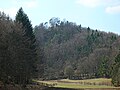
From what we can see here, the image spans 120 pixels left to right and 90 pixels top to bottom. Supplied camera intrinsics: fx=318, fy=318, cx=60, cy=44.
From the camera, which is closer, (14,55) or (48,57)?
(14,55)

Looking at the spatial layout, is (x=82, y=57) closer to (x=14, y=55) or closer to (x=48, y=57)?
(x=48, y=57)

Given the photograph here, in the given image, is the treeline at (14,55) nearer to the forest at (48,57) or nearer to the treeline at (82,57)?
the forest at (48,57)

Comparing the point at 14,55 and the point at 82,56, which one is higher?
the point at 82,56

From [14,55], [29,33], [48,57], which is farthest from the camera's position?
[48,57]

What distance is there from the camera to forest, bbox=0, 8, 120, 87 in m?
49.7

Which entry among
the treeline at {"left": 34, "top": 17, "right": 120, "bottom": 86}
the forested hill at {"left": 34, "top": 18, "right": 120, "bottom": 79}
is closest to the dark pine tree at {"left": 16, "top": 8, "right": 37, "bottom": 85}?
the treeline at {"left": 34, "top": 17, "right": 120, "bottom": 86}

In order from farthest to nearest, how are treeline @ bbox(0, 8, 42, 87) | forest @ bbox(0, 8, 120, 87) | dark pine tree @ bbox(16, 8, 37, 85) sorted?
dark pine tree @ bbox(16, 8, 37, 85), forest @ bbox(0, 8, 120, 87), treeline @ bbox(0, 8, 42, 87)

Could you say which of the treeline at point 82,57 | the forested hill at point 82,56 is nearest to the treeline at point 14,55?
the treeline at point 82,57

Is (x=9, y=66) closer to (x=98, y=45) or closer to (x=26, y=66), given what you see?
(x=26, y=66)

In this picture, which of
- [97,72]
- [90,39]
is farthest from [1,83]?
[90,39]

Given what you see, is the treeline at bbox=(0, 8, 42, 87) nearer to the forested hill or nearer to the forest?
the forest

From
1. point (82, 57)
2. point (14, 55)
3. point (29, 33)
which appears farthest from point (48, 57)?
point (14, 55)

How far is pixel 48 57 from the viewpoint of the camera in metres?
158

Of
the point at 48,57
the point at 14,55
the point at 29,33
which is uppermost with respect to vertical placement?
the point at 48,57
